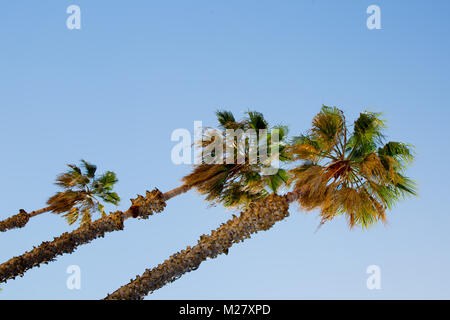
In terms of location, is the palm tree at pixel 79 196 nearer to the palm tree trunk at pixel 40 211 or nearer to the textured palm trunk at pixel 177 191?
the palm tree trunk at pixel 40 211

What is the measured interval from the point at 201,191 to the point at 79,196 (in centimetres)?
694

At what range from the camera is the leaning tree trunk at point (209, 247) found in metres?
7.06

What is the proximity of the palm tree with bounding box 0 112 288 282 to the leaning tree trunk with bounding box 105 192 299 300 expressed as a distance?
1882 millimetres

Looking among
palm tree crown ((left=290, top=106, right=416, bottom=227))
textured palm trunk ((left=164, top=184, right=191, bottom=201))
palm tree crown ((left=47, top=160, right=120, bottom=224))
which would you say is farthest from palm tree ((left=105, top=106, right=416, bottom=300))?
palm tree crown ((left=47, top=160, right=120, bottom=224))

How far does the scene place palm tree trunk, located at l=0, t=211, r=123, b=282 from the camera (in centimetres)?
1049

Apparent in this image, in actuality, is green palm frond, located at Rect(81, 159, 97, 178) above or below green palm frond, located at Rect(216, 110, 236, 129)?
below

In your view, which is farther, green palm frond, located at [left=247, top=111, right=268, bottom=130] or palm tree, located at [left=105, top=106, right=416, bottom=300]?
green palm frond, located at [left=247, top=111, right=268, bottom=130]

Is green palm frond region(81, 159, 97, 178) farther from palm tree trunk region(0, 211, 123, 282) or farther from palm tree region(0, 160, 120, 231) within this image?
palm tree trunk region(0, 211, 123, 282)

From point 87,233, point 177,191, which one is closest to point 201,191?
point 177,191

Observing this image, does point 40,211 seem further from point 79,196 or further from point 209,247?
point 209,247

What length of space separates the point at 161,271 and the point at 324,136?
5.58 metres

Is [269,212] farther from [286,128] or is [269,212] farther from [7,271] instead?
[7,271]

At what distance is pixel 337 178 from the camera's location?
9.91 meters
